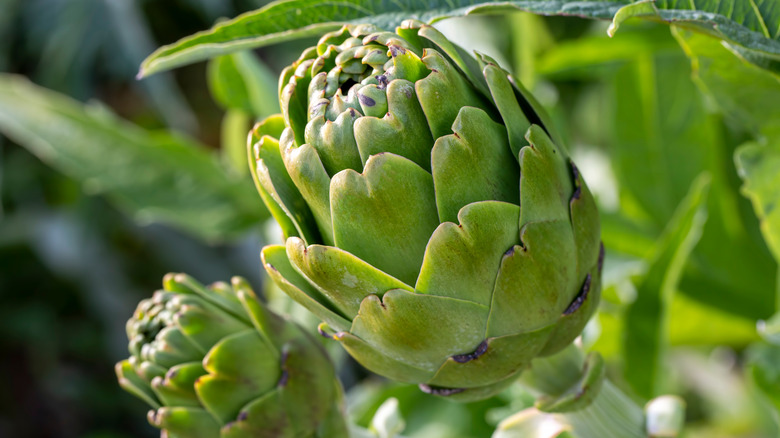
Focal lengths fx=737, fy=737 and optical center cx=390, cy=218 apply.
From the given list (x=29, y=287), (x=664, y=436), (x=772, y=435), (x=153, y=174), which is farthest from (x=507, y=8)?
(x=29, y=287)

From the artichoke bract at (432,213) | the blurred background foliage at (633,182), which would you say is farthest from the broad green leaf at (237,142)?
the artichoke bract at (432,213)

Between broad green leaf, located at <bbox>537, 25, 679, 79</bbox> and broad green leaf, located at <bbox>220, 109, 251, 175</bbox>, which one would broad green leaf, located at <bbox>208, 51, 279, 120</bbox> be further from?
broad green leaf, located at <bbox>537, 25, 679, 79</bbox>

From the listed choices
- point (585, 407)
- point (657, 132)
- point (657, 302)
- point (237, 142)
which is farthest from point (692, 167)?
point (237, 142)

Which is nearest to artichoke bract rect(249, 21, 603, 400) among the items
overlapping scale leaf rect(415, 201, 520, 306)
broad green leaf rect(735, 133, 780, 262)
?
overlapping scale leaf rect(415, 201, 520, 306)

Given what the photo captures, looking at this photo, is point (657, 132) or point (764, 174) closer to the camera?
point (764, 174)

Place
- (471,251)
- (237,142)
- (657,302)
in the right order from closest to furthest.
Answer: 1. (471,251)
2. (657,302)
3. (237,142)

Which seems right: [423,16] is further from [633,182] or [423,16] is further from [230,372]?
[633,182]
